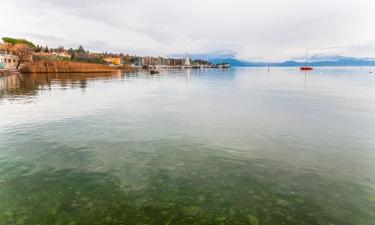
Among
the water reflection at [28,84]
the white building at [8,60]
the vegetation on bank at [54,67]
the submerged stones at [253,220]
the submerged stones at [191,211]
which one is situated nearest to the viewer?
the submerged stones at [253,220]

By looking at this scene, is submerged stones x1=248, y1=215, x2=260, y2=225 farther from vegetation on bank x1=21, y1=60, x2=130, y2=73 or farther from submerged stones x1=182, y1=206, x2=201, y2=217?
vegetation on bank x1=21, y1=60, x2=130, y2=73

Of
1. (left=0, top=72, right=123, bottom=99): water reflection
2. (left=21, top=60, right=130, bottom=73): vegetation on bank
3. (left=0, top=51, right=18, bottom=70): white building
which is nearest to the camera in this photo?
(left=0, top=72, right=123, bottom=99): water reflection

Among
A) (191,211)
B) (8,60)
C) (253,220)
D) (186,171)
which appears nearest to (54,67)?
(8,60)

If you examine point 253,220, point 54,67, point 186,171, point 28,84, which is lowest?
point 253,220

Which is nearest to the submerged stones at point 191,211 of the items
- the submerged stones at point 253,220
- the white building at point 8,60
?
the submerged stones at point 253,220

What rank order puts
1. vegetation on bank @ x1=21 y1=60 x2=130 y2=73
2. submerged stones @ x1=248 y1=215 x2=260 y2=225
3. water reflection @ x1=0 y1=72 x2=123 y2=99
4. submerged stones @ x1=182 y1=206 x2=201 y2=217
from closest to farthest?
submerged stones @ x1=248 y1=215 x2=260 y2=225, submerged stones @ x1=182 y1=206 x2=201 y2=217, water reflection @ x1=0 y1=72 x2=123 y2=99, vegetation on bank @ x1=21 y1=60 x2=130 y2=73

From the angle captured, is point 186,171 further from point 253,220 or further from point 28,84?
point 28,84

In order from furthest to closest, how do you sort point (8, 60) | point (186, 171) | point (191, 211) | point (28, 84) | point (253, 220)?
point (8, 60) → point (28, 84) → point (186, 171) → point (191, 211) → point (253, 220)

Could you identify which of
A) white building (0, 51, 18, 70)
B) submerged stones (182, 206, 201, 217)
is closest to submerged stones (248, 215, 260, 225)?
submerged stones (182, 206, 201, 217)

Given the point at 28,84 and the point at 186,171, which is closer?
the point at 186,171

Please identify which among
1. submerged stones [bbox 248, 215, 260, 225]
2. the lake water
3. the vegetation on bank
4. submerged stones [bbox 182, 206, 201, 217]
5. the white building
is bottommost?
submerged stones [bbox 248, 215, 260, 225]

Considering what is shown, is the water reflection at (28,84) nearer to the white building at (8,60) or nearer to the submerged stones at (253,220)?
the submerged stones at (253,220)

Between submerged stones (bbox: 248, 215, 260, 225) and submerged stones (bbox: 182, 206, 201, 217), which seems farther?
submerged stones (bbox: 182, 206, 201, 217)

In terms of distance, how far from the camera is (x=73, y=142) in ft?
69.3
